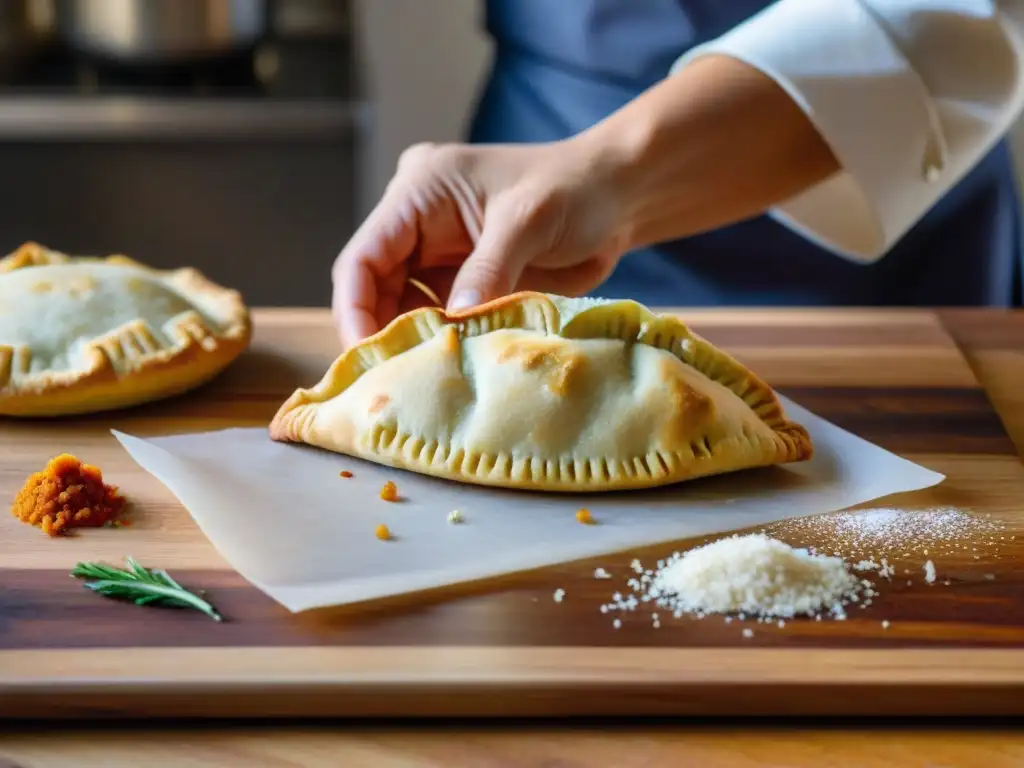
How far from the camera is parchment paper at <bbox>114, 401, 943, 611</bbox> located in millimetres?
1167

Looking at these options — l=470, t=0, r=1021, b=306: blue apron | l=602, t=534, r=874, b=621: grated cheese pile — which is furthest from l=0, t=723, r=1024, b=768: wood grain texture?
l=470, t=0, r=1021, b=306: blue apron

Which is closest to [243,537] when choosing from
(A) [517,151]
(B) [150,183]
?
(A) [517,151]

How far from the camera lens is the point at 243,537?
4.01 feet

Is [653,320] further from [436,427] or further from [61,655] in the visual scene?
[61,655]

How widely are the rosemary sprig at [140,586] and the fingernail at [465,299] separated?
581 mm

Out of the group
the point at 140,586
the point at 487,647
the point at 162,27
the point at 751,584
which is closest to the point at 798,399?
the point at 751,584

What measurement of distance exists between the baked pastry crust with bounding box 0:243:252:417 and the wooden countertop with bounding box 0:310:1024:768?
0.05m

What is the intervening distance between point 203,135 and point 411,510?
2.12 meters

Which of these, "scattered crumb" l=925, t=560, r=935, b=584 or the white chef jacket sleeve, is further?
the white chef jacket sleeve

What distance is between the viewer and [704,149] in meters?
1.93

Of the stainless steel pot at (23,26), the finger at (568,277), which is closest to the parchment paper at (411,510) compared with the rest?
the finger at (568,277)

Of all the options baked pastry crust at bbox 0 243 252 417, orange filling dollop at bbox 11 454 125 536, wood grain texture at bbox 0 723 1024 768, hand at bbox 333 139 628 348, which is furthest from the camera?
hand at bbox 333 139 628 348

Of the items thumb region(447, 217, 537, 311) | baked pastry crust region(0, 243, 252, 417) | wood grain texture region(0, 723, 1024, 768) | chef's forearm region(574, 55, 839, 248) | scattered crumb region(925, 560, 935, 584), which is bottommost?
wood grain texture region(0, 723, 1024, 768)

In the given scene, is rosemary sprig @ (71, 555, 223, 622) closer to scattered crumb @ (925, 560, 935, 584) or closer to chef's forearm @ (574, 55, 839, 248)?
scattered crumb @ (925, 560, 935, 584)
